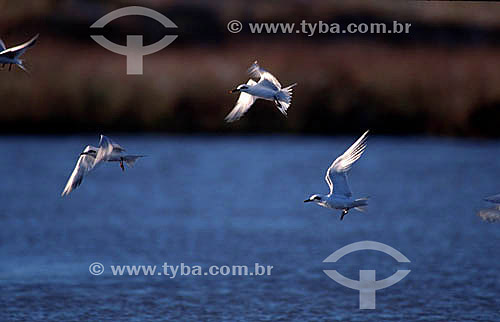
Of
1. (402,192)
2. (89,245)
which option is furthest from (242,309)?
(402,192)

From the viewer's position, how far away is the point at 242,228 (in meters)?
20.1

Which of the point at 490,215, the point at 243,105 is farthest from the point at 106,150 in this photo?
the point at 490,215

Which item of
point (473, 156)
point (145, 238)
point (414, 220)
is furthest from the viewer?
point (473, 156)

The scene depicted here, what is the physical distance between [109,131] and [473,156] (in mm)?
9472

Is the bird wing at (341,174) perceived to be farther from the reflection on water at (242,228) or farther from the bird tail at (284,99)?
the reflection on water at (242,228)

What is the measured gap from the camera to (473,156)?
26.5 meters

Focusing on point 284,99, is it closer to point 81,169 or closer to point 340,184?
point 340,184

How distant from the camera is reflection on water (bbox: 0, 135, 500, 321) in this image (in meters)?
14.9

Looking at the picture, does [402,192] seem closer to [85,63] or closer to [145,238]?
[145,238]

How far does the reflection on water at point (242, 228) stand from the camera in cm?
1489

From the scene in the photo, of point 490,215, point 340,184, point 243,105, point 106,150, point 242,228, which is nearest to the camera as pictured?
point 106,150

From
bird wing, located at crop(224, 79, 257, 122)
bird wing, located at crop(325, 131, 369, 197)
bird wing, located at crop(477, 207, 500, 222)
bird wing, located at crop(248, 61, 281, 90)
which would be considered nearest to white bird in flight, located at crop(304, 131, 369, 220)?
bird wing, located at crop(325, 131, 369, 197)

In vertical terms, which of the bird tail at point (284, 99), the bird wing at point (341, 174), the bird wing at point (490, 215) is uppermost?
the bird tail at point (284, 99)

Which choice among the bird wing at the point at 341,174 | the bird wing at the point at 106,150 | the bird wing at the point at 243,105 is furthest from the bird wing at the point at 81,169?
the bird wing at the point at 341,174
